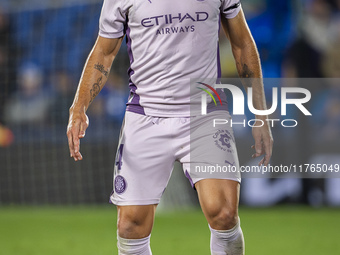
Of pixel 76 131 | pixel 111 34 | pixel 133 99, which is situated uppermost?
pixel 111 34

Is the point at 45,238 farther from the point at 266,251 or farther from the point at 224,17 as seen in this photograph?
the point at 224,17

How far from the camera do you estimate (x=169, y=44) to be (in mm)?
4227

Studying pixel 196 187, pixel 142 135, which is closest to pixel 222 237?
pixel 196 187

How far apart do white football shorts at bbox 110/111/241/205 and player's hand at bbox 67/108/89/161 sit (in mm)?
324

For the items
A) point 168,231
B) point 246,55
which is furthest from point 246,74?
point 168,231

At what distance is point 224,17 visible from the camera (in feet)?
14.6

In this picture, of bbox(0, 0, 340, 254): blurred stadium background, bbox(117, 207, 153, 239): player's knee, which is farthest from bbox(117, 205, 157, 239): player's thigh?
bbox(0, 0, 340, 254): blurred stadium background

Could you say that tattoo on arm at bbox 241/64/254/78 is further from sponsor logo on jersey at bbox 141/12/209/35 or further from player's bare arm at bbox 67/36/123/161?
player's bare arm at bbox 67/36/123/161

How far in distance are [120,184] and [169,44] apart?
0.88 metres

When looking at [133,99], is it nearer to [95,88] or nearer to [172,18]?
[95,88]

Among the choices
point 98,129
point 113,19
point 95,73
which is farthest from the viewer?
point 98,129

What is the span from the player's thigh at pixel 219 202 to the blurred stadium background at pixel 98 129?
4.29m

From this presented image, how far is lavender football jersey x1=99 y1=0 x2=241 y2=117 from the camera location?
167 inches

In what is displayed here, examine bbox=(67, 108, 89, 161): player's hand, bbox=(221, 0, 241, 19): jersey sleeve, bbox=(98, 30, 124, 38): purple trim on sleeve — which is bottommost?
bbox=(67, 108, 89, 161): player's hand
